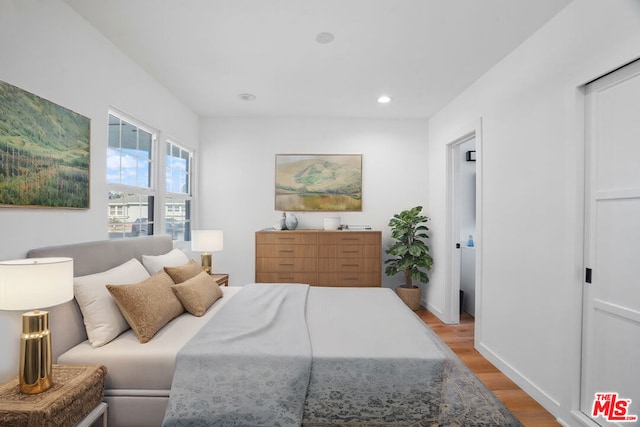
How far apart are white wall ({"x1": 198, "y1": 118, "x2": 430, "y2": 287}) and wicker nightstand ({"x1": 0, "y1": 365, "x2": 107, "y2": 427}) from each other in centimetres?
303

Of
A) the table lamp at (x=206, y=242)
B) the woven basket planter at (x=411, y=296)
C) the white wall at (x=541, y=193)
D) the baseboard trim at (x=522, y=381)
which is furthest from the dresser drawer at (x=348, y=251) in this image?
the baseboard trim at (x=522, y=381)

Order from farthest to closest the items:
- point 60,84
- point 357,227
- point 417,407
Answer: point 357,227, point 60,84, point 417,407

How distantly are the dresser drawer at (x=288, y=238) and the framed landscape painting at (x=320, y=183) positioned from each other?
1.74 feet

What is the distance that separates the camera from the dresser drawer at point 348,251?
4.25 m

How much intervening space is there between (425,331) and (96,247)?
2221 mm

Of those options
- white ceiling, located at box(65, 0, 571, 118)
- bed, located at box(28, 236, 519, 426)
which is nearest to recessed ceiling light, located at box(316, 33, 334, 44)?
white ceiling, located at box(65, 0, 571, 118)

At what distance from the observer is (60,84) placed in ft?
6.83

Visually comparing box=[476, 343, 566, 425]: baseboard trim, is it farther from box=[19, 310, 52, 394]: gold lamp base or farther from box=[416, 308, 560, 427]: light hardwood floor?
box=[19, 310, 52, 394]: gold lamp base

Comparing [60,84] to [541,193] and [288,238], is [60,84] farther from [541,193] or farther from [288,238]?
[541,193]

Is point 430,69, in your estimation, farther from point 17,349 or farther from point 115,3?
point 17,349

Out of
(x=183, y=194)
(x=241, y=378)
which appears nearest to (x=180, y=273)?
(x=241, y=378)

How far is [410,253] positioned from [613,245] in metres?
2.49

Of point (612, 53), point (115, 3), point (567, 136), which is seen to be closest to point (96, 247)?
point (115, 3)

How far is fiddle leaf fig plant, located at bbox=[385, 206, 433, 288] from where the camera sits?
167 inches
